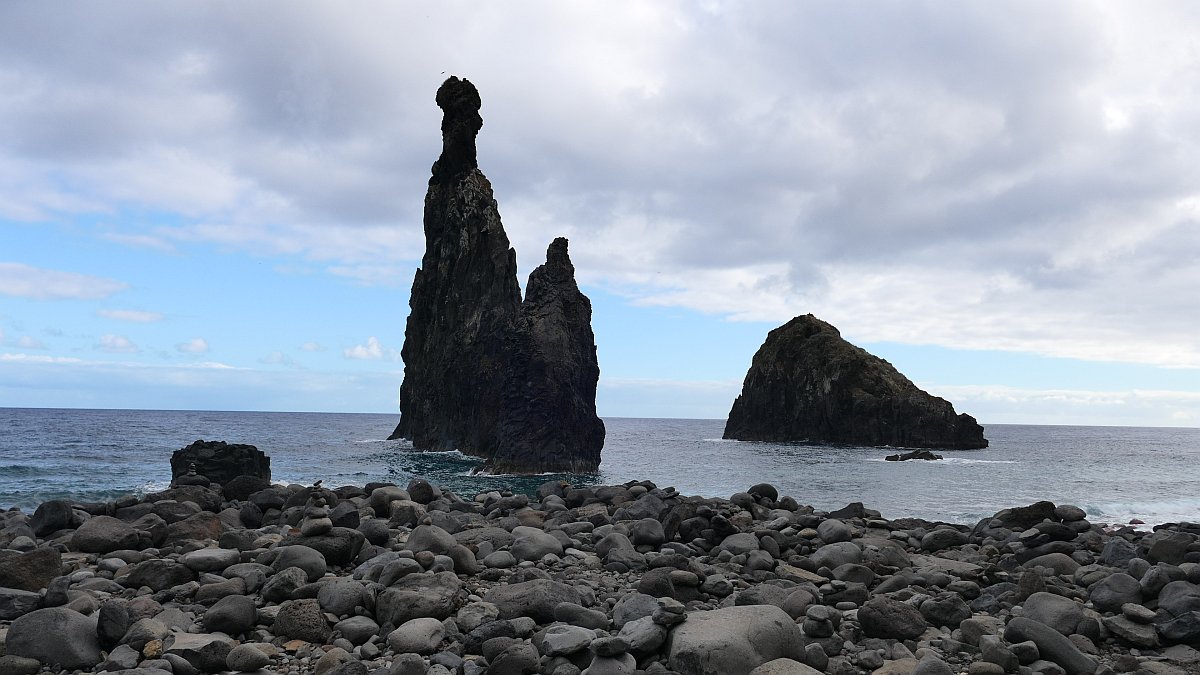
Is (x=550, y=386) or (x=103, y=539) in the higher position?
(x=550, y=386)

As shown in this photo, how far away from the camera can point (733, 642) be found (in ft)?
20.1

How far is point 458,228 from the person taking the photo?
65.5 meters

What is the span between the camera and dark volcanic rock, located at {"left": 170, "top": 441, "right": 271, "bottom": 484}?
2242 centimetres

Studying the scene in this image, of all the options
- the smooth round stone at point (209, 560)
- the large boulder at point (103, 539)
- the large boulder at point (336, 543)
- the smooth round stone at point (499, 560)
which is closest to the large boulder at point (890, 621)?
the smooth round stone at point (499, 560)

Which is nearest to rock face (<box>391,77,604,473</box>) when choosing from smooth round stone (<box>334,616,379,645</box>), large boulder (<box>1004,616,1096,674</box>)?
smooth round stone (<box>334,616,379,645</box>)

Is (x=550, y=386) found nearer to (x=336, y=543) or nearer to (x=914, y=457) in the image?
(x=914, y=457)

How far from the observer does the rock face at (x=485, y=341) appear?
43.5 metres

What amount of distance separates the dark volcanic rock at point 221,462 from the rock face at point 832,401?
76.4 meters

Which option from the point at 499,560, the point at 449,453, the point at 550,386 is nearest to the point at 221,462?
the point at 499,560

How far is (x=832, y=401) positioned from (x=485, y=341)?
1906 inches

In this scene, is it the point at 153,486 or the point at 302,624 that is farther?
the point at 153,486

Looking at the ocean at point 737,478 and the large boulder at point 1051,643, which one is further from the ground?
the large boulder at point 1051,643

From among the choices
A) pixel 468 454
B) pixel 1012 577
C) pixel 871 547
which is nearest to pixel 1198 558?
pixel 1012 577

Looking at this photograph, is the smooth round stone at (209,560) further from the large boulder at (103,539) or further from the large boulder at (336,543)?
the large boulder at (103,539)
